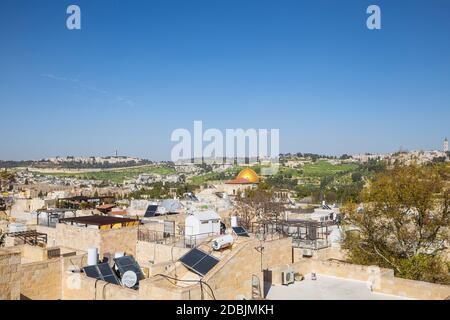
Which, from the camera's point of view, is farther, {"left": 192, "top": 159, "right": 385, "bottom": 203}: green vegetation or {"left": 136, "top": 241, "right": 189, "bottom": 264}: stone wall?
{"left": 192, "top": 159, "right": 385, "bottom": 203}: green vegetation

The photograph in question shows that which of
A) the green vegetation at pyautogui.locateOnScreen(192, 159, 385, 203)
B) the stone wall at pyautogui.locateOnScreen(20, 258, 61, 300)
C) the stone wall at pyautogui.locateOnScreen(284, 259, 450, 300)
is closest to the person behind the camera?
the stone wall at pyautogui.locateOnScreen(284, 259, 450, 300)

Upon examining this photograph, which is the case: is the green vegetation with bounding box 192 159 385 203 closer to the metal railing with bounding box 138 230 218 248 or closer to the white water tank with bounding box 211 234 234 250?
the metal railing with bounding box 138 230 218 248

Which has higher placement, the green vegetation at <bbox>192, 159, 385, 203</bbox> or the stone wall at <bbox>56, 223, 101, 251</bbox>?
the stone wall at <bbox>56, 223, 101, 251</bbox>

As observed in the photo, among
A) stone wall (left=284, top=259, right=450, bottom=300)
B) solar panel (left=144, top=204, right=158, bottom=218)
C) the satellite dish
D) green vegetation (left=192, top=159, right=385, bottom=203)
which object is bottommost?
green vegetation (left=192, top=159, right=385, bottom=203)

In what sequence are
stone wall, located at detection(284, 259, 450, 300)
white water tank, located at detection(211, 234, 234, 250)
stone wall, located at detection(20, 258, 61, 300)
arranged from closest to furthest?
stone wall, located at detection(284, 259, 450, 300), stone wall, located at detection(20, 258, 61, 300), white water tank, located at detection(211, 234, 234, 250)

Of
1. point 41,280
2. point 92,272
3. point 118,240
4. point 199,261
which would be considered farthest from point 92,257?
point 118,240

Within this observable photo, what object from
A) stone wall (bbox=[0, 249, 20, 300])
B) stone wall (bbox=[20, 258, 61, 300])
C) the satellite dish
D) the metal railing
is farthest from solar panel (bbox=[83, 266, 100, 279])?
the metal railing
